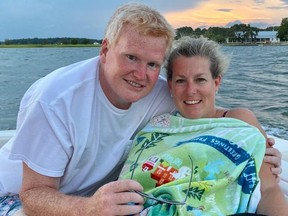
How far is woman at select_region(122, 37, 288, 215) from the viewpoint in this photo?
153cm

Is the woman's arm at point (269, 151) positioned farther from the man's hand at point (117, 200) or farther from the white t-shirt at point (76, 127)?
the man's hand at point (117, 200)

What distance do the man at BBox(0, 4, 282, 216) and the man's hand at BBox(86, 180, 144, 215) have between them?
4 cm

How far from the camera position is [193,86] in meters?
1.90

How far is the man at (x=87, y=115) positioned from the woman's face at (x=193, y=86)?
0.13m

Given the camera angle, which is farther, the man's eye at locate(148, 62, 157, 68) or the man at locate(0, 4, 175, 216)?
the man's eye at locate(148, 62, 157, 68)

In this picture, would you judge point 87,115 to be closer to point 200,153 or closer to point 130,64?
point 130,64

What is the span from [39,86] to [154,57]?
508 mm

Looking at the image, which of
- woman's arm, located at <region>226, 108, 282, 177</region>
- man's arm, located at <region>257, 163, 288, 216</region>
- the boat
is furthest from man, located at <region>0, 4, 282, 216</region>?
the boat

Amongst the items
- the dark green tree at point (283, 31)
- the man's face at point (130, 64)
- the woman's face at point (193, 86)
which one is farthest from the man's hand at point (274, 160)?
the dark green tree at point (283, 31)

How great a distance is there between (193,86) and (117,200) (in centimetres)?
72

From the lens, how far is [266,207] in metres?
1.65

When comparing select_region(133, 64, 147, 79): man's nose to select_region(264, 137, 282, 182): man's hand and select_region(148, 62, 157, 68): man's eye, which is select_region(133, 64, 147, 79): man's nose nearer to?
select_region(148, 62, 157, 68): man's eye

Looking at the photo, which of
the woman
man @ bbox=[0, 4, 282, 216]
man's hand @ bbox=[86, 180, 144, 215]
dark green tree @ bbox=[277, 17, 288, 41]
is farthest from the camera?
dark green tree @ bbox=[277, 17, 288, 41]

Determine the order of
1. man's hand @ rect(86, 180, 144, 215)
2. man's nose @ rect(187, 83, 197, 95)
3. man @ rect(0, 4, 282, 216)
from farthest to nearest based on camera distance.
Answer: man's nose @ rect(187, 83, 197, 95) → man @ rect(0, 4, 282, 216) → man's hand @ rect(86, 180, 144, 215)
